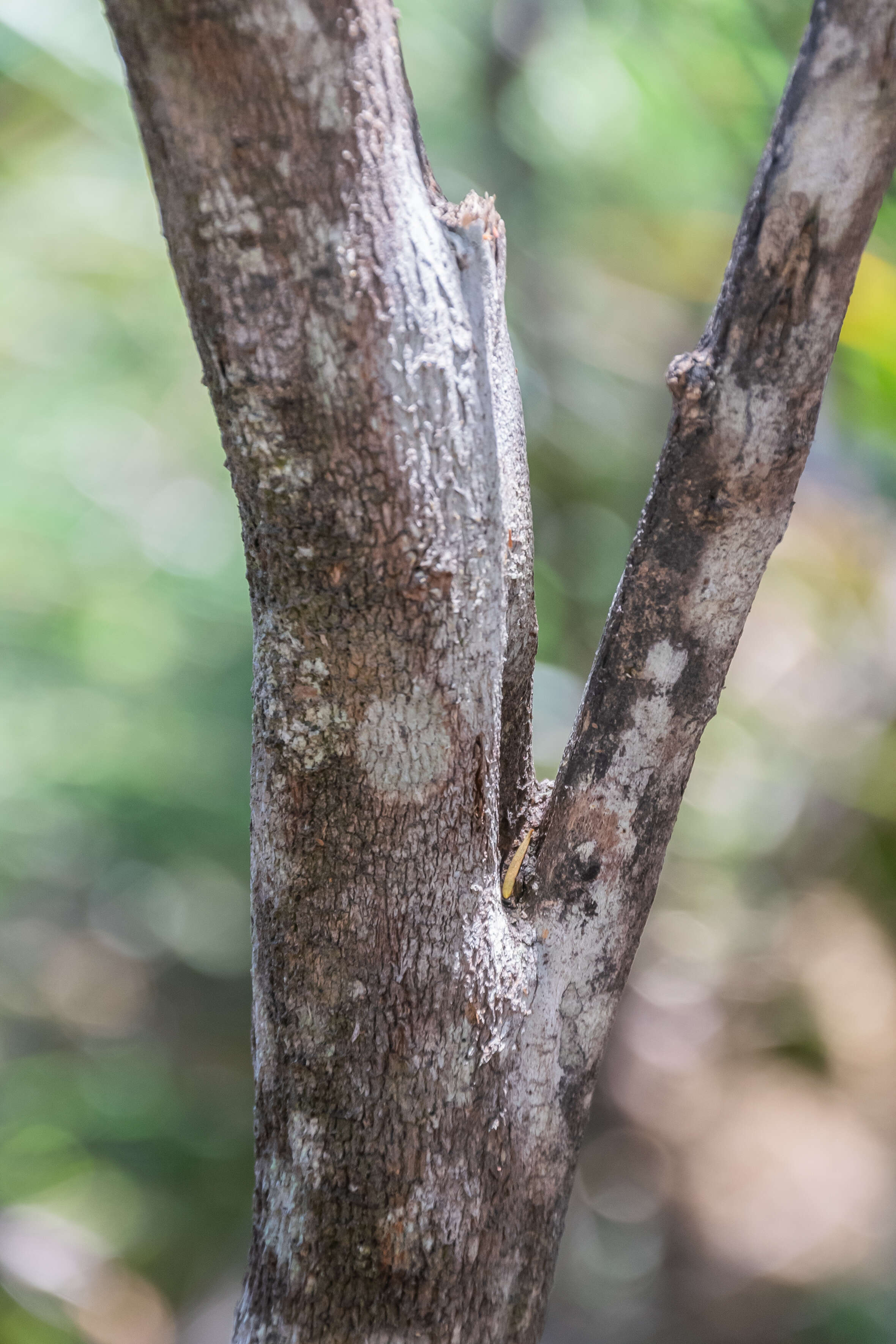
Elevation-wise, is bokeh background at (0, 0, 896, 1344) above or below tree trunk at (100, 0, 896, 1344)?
above

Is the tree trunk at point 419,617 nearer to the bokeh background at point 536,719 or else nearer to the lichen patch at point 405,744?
the lichen patch at point 405,744

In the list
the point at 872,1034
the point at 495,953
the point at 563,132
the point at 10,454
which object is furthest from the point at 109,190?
the point at 872,1034

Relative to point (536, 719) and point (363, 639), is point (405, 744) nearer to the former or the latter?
point (363, 639)

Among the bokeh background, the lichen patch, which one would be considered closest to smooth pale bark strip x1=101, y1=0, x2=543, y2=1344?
the lichen patch

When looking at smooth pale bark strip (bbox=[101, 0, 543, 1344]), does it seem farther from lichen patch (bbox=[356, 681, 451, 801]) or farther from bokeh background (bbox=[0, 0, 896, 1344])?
bokeh background (bbox=[0, 0, 896, 1344])

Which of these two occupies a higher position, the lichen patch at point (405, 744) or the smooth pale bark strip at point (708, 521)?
the smooth pale bark strip at point (708, 521)

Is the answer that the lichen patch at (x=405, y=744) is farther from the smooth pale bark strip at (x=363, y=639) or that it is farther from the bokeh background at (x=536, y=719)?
the bokeh background at (x=536, y=719)

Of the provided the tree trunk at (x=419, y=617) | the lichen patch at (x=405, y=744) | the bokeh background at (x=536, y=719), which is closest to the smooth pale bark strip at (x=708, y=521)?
the tree trunk at (x=419, y=617)

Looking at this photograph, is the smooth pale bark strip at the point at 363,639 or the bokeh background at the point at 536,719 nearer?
the smooth pale bark strip at the point at 363,639
